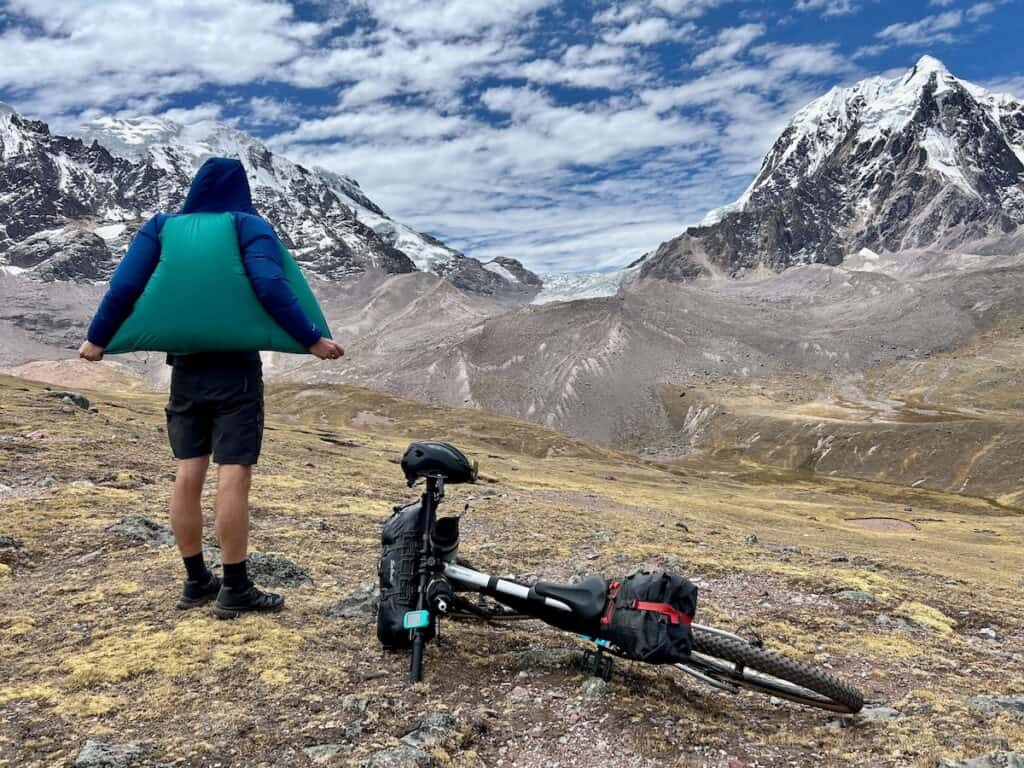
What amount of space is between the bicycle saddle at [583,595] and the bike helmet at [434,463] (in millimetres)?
1288

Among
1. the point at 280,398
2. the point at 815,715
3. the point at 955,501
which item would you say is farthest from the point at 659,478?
the point at 280,398

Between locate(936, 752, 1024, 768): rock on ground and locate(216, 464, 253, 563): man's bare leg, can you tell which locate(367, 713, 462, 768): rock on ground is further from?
locate(936, 752, 1024, 768): rock on ground

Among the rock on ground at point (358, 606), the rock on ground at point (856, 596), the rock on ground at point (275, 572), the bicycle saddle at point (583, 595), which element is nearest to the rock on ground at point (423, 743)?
the bicycle saddle at point (583, 595)

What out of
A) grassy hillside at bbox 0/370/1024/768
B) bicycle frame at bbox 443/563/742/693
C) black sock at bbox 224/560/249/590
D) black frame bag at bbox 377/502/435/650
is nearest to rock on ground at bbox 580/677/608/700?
grassy hillside at bbox 0/370/1024/768

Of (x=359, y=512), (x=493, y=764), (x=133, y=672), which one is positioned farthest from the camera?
(x=359, y=512)

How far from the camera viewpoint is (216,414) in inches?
255

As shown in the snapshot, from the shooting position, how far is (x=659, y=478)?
268 ft

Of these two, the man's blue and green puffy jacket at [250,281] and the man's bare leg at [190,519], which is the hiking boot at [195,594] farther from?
the man's blue and green puffy jacket at [250,281]

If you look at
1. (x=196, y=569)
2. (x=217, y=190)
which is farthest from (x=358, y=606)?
(x=217, y=190)

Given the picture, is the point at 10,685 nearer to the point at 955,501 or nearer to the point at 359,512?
the point at 359,512

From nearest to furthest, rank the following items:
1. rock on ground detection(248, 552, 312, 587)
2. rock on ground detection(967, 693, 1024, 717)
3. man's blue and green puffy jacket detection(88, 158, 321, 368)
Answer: rock on ground detection(967, 693, 1024, 717)
man's blue and green puffy jacket detection(88, 158, 321, 368)
rock on ground detection(248, 552, 312, 587)

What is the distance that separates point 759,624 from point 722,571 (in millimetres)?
2768

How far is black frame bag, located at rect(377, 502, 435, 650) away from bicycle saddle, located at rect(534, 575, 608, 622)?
1.09m

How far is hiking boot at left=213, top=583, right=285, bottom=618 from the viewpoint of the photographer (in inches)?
261
